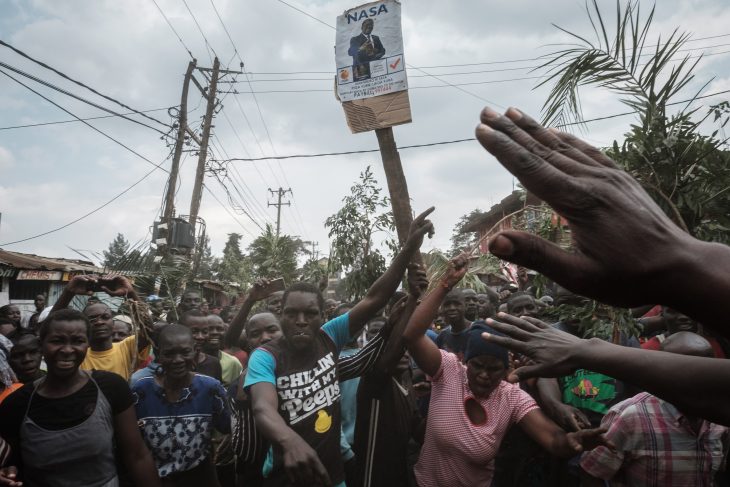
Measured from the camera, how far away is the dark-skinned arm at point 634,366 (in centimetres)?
129

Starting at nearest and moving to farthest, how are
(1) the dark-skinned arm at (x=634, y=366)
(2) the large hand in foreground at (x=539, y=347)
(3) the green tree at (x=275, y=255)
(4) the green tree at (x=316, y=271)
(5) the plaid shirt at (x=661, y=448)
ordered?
(1) the dark-skinned arm at (x=634, y=366)
(2) the large hand in foreground at (x=539, y=347)
(5) the plaid shirt at (x=661, y=448)
(4) the green tree at (x=316, y=271)
(3) the green tree at (x=275, y=255)

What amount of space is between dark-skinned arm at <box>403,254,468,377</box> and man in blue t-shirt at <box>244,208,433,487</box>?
27 cm

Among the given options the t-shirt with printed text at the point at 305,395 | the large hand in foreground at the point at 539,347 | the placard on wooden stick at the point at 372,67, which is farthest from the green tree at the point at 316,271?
the large hand in foreground at the point at 539,347

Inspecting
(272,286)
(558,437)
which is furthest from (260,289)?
(558,437)

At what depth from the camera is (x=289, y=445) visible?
2.23 m

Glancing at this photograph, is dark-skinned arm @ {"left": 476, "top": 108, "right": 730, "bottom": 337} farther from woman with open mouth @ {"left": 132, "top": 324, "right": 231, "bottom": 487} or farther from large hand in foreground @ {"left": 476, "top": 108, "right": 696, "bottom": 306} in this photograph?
woman with open mouth @ {"left": 132, "top": 324, "right": 231, "bottom": 487}

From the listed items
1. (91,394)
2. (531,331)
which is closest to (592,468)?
(531,331)

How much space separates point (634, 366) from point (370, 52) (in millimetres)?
3775

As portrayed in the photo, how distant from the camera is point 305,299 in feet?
10.2

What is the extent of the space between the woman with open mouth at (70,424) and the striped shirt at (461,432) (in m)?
1.70

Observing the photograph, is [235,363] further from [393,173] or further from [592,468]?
[592,468]

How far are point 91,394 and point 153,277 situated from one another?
3.67 metres

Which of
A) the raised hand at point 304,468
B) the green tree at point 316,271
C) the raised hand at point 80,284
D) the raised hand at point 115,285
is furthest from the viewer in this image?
the green tree at point 316,271

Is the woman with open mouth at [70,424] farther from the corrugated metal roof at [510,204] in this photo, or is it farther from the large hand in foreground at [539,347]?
the corrugated metal roof at [510,204]
